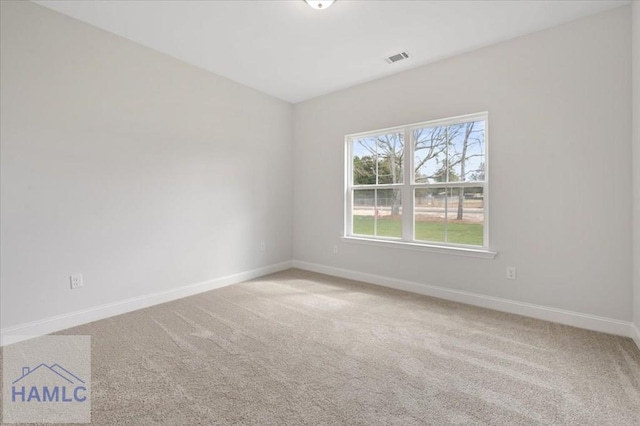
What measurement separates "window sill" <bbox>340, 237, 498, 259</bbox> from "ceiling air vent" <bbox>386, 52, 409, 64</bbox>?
220cm

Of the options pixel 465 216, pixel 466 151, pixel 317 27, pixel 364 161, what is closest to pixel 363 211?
pixel 364 161

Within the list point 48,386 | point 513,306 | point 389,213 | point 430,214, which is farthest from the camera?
point 389,213

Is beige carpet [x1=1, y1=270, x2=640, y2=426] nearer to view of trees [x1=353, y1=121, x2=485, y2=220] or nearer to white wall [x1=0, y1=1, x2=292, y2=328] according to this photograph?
white wall [x1=0, y1=1, x2=292, y2=328]

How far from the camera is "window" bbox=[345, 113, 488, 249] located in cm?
315

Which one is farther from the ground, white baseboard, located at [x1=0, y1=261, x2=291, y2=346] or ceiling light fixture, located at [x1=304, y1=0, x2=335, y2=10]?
ceiling light fixture, located at [x1=304, y1=0, x2=335, y2=10]

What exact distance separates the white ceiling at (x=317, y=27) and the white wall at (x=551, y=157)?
23 centimetres

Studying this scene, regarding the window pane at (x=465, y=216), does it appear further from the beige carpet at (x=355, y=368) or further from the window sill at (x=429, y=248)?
the beige carpet at (x=355, y=368)

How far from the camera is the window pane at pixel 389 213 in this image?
373cm

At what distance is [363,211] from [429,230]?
989 millimetres

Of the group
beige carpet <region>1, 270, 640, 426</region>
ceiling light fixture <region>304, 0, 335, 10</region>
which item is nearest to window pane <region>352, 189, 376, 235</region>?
beige carpet <region>1, 270, 640, 426</region>

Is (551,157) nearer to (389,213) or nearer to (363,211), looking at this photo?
(389,213)

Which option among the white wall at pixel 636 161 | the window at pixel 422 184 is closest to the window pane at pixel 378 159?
the window at pixel 422 184

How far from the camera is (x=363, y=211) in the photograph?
410 centimetres

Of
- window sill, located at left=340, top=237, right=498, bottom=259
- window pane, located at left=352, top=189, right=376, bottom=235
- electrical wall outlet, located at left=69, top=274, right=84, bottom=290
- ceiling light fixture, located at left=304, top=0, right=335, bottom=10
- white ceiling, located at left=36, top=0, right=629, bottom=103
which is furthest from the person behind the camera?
window pane, located at left=352, top=189, right=376, bottom=235
